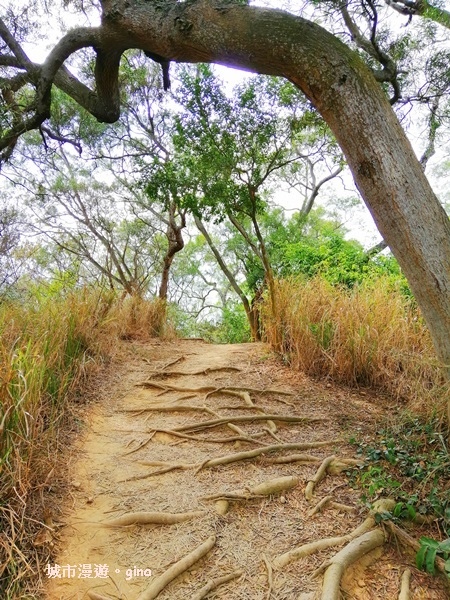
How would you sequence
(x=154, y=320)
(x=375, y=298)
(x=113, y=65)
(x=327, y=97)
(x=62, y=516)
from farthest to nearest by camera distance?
(x=154, y=320), (x=375, y=298), (x=113, y=65), (x=327, y=97), (x=62, y=516)

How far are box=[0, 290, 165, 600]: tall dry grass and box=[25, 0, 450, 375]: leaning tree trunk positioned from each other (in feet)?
6.85

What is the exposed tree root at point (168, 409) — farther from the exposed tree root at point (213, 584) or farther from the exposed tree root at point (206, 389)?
the exposed tree root at point (213, 584)

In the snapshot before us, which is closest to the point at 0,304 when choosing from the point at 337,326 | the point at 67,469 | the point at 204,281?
the point at 67,469

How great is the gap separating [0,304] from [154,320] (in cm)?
358

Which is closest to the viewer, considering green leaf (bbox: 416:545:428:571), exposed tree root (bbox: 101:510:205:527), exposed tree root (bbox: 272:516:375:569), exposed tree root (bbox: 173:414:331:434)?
green leaf (bbox: 416:545:428:571)

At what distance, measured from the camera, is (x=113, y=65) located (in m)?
3.54

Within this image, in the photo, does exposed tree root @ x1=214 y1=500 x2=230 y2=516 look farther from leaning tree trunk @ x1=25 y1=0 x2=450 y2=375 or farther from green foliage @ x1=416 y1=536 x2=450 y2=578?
leaning tree trunk @ x1=25 y1=0 x2=450 y2=375

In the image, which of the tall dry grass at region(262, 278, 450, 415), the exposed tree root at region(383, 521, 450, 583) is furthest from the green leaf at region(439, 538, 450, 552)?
the tall dry grass at region(262, 278, 450, 415)

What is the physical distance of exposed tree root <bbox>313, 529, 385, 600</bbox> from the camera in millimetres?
1414

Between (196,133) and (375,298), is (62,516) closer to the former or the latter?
(375,298)

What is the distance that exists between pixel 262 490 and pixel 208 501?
31 cm

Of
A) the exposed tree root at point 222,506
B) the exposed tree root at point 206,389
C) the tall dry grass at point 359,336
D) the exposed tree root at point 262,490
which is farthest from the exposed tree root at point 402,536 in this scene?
the exposed tree root at point 206,389

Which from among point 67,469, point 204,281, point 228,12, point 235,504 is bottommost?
point 235,504

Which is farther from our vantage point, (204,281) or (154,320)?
(204,281)
